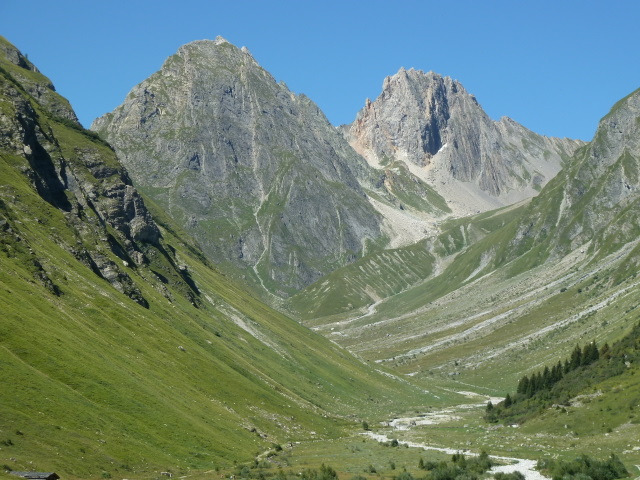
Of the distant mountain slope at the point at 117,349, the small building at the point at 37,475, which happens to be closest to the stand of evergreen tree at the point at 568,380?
the distant mountain slope at the point at 117,349

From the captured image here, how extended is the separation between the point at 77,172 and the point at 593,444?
127861mm

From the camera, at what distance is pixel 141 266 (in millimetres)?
159375

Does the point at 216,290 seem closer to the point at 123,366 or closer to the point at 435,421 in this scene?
the point at 435,421

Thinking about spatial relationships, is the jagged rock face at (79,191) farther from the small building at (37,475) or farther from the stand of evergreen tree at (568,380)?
the stand of evergreen tree at (568,380)

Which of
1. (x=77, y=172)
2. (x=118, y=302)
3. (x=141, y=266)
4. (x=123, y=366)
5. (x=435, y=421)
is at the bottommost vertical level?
(x=435, y=421)

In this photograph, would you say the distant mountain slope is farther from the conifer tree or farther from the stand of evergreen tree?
the conifer tree

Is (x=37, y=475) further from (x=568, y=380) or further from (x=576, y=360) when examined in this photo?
(x=576, y=360)

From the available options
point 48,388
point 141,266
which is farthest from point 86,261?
point 48,388

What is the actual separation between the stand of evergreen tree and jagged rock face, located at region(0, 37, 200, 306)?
216ft

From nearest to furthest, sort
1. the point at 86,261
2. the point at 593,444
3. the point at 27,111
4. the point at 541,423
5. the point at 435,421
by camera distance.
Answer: the point at 593,444 → the point at 541,423 → the point at 86,261 → the point at 435,421 → the point at 27,111

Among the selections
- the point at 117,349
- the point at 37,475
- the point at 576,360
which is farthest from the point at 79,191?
the point at 37,475

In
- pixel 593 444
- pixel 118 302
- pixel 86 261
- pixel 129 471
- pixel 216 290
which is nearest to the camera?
pixel 129 471

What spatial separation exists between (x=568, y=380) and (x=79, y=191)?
100113 millimetres

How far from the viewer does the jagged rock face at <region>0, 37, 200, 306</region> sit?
419ft
